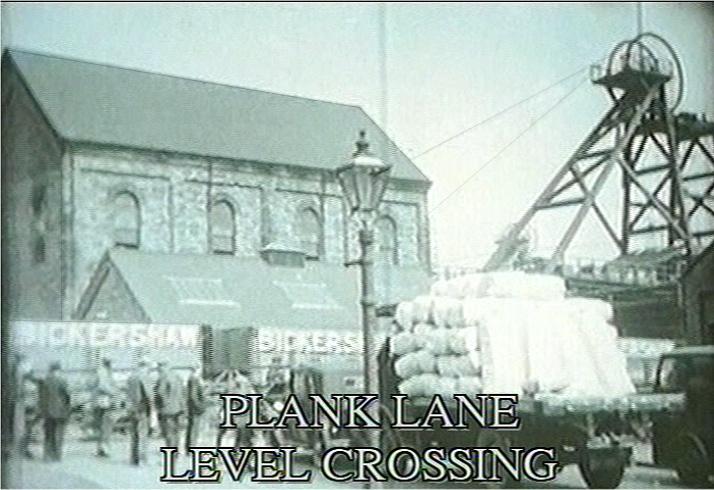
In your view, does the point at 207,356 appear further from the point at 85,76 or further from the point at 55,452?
the point at 85,76

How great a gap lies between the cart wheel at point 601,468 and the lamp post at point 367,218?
0.78 metres

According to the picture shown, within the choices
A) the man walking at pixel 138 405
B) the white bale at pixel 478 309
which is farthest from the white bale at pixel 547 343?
the man walking at pixel 138 405

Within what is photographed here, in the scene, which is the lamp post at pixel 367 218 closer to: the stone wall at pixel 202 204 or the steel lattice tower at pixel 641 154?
the stone wall at pixel 202 204

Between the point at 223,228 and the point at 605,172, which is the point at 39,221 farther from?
the point at 605,172

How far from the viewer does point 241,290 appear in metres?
4.68

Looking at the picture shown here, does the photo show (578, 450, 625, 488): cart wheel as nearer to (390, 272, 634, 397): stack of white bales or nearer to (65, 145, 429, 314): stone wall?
(390, 272, 634, 397): stack of white bales

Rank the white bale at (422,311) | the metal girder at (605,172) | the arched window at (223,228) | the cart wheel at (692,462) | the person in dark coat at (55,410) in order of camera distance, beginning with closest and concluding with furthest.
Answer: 1. the person in dark coat at (55,410)
2. the arched window at (223,228)
3. the white bale at (422,311)
4. the cart wheel at (692,462)
5. the metal girder at (605,172)

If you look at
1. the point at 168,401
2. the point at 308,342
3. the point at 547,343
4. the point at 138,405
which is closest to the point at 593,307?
the point at 547,343

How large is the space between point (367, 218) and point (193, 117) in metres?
0.73

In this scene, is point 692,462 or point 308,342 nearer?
point 308,342

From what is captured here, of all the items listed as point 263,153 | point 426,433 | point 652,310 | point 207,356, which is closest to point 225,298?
point 207,356

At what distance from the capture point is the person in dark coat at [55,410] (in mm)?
4551

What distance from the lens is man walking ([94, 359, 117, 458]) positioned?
14.9 feet

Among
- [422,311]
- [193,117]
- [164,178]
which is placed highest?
[193,117]
